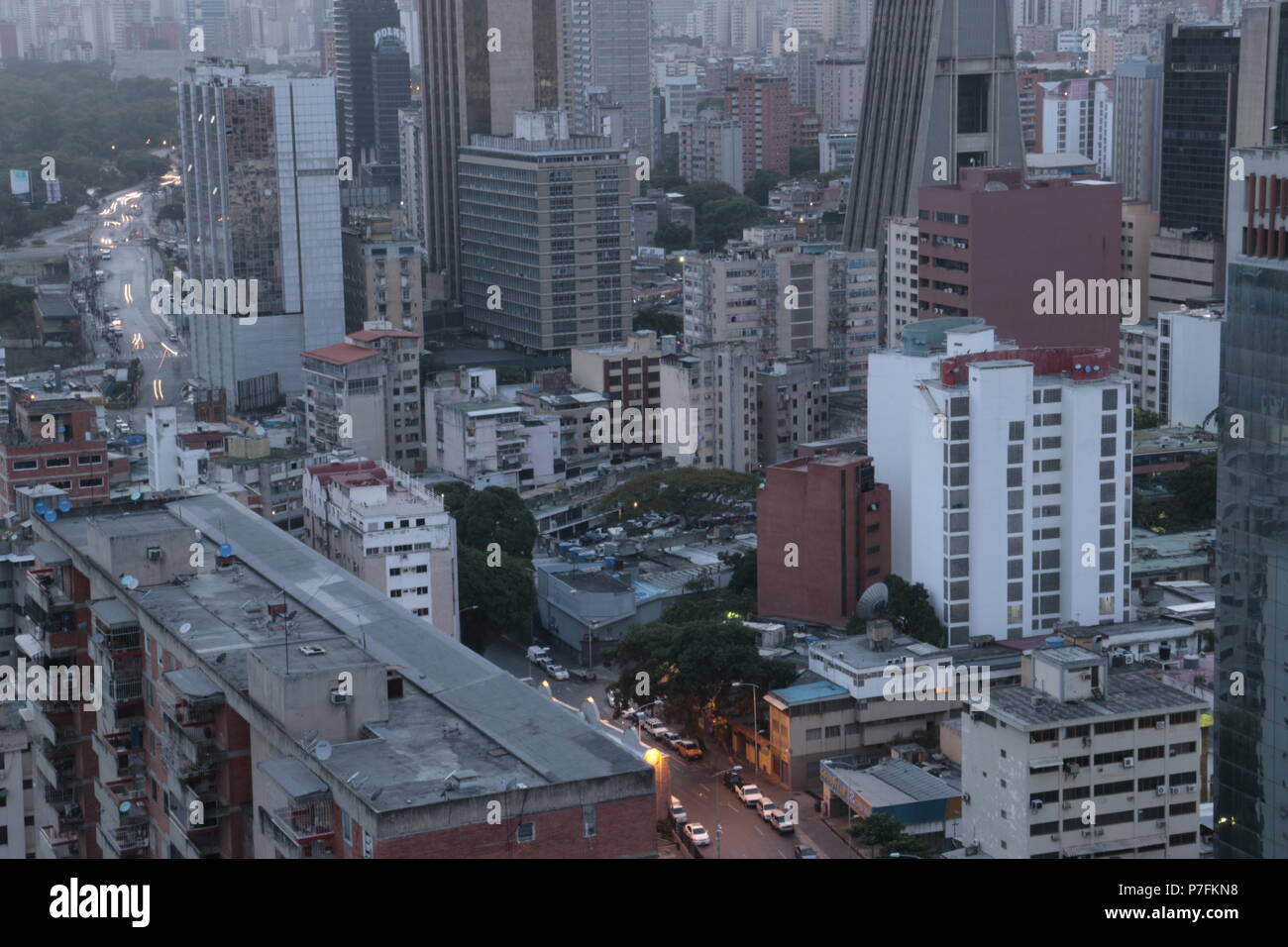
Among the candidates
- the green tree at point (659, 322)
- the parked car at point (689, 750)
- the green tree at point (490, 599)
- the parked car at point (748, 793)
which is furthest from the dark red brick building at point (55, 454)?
the green tree at point (659, 322)

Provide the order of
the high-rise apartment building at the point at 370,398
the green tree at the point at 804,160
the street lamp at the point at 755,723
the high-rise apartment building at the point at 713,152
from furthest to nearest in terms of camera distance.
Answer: the green tree at the point at 804,160 < the high-rise apartment building at the point at 713,152 < the high-rise apartment building at the point at 370,398 < the street lamp at the point at 755,723

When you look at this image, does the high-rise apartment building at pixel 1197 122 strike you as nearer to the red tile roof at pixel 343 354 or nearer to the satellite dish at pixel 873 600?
the red tile roof at pixel 343 354

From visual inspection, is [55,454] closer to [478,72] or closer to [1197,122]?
[478,72]

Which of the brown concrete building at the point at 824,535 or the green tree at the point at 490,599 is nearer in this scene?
the brown concrete building at the point at 824,535

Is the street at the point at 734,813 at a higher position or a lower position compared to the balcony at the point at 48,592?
lower

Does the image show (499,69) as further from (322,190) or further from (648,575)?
(648,575)

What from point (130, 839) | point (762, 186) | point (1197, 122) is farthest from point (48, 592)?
point (762, 186)

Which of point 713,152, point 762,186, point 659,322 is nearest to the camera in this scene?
point 659,322
